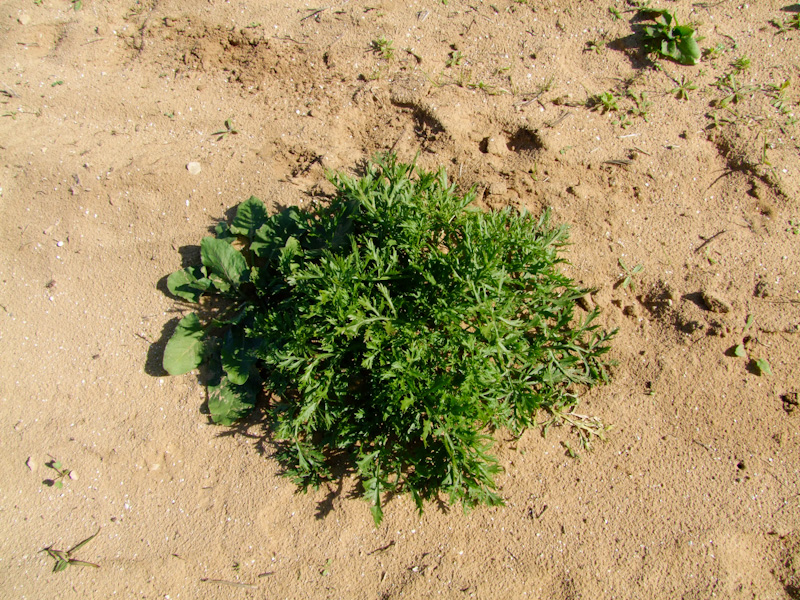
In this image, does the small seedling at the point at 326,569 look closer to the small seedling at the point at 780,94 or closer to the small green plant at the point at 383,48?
the small green plant at the point at 383,48

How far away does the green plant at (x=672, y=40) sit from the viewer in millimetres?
3564

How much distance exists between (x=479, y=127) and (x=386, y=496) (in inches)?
102

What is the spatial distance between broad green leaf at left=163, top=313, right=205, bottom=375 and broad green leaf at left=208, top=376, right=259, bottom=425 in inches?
9.9

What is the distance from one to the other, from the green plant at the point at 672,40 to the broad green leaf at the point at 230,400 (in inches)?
149

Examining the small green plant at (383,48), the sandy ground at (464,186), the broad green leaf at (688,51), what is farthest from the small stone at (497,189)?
the broad green leaf at (688,51)

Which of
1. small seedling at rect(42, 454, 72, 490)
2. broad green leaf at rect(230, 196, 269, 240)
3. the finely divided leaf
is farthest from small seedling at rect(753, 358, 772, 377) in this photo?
small seedling at rect(42, 454, 72, 490)

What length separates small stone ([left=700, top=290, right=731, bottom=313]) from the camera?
303 centimetres

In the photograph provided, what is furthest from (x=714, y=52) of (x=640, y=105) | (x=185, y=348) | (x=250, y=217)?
(x=185, y=348)

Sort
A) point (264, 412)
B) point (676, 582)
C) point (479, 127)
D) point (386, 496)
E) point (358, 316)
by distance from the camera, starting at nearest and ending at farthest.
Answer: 1. point (358, 316)
2. point (676, 582)
3. point (386, 496)
4. point (264, 412)
5. point (479, 127)

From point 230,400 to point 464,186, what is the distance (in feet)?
6.91

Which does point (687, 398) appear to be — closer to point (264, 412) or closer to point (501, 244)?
point (501, 244)

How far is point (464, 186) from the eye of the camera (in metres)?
3.41

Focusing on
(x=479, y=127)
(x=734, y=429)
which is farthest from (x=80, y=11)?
(x=734, y=429)

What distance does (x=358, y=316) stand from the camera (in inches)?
94.7
